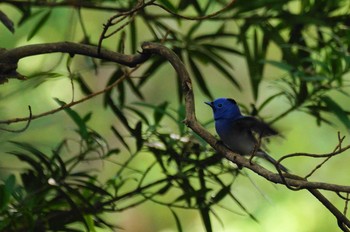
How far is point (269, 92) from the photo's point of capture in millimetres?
4973

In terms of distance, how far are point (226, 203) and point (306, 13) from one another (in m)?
2.46

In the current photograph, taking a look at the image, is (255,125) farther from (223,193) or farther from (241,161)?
(223,193)

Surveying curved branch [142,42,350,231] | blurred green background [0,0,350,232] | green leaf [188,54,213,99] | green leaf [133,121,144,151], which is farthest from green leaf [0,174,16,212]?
blurred green background [0,0,350,232]

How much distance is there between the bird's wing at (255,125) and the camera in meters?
1.50

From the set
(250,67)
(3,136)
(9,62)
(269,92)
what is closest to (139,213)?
(269,92)

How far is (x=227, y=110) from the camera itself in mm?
1771

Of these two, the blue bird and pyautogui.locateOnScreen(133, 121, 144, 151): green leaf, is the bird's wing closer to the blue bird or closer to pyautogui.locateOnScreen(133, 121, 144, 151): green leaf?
the blue bird

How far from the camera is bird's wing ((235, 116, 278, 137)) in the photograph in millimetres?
1496

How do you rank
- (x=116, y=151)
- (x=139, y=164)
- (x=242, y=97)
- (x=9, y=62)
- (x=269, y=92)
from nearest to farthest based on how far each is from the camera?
(x=9, y=62), (x=116, y=151), (x=139, y=164), (x=269, y=92), (x=242, y=97)

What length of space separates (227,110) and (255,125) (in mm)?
201

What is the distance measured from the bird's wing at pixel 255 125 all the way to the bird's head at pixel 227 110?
0.06 metres

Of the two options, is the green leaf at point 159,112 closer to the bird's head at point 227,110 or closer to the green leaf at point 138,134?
the green leaf at point 138,134

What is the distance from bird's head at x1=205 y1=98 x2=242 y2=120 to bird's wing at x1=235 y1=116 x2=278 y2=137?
0.06m

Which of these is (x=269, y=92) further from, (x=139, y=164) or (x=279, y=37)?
(x=279, y=37)
